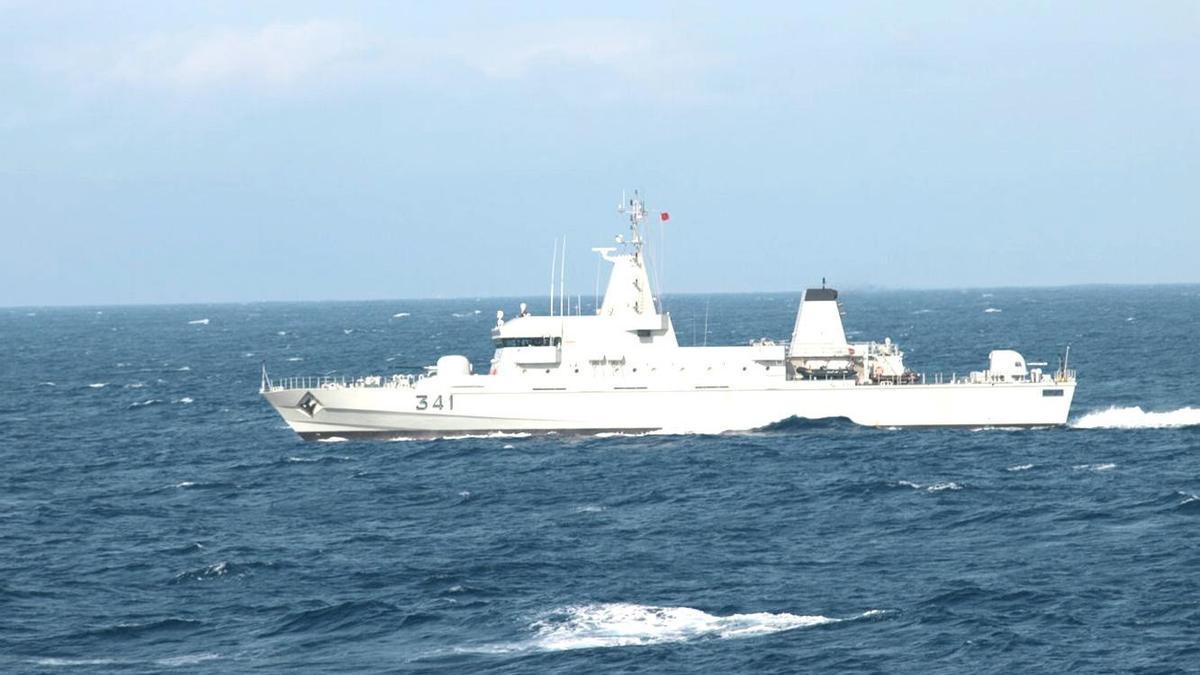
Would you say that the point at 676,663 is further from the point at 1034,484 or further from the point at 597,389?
the point at 597,389

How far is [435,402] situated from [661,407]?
8352 millimetres

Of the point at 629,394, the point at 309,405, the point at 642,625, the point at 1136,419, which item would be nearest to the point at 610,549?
the point at 642,625

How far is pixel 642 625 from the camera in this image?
31328 millimetres

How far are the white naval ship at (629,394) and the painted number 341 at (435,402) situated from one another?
4cm

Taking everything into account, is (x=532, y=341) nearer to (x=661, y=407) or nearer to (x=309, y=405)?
(x=661, y=407)

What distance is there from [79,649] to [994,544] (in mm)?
20960

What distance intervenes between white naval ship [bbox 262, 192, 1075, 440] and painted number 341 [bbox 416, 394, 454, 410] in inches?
1.5

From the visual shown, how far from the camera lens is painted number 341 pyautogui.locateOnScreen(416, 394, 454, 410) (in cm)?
5884

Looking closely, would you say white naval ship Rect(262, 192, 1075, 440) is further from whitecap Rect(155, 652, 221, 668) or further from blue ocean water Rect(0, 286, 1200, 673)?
whitecap Rect(155, 652, 221, 668)

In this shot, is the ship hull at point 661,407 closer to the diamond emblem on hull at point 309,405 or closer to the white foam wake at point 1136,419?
the diamond emblem on hull at point 309,405

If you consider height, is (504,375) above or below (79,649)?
above

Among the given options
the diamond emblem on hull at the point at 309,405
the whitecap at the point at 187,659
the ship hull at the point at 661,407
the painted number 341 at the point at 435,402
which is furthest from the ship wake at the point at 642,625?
the diamond emblem on hull at the point at 309,405

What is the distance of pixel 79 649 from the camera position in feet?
101

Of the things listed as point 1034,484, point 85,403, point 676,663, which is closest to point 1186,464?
point 1034,484
